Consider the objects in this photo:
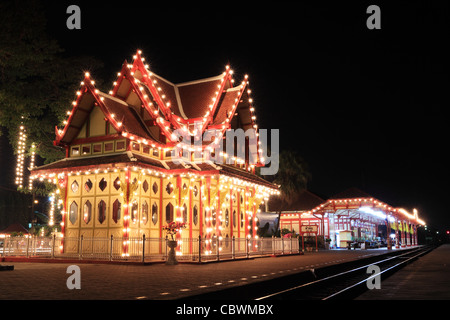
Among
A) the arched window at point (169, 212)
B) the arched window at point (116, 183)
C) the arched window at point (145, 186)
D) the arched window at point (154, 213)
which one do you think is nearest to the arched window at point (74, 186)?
the arched window at point (116, 183)

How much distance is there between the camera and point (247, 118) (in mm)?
30078

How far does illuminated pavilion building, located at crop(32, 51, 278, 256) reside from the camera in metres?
21.1

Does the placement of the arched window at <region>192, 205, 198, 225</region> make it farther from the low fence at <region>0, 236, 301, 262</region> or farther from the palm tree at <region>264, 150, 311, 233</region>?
the palm tree at <region>264, 150, 311, 233</region>

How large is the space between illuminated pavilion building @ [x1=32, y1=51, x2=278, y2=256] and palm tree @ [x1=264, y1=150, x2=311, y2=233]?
64.6 feet

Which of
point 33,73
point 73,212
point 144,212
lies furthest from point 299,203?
point 33,73

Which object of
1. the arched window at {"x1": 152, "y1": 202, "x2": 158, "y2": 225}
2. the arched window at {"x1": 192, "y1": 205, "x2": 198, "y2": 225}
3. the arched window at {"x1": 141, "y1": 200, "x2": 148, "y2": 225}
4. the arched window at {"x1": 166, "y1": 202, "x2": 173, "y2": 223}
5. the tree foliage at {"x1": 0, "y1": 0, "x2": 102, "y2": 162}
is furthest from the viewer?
the arched window at {"x1": 192, "y1": 205, "x2": 198, "y2": 225}

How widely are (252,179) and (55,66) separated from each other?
48.1 ft

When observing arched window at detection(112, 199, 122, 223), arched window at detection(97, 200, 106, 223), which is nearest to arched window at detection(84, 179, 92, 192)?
arched window at detection(97, 200, 106, 223)

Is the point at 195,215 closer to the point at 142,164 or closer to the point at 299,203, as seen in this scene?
the point at 142,164

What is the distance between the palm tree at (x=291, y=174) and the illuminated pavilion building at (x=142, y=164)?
19699 mm

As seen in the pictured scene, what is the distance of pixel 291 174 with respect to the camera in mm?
47312

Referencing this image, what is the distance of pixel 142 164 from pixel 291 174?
1154 inches
